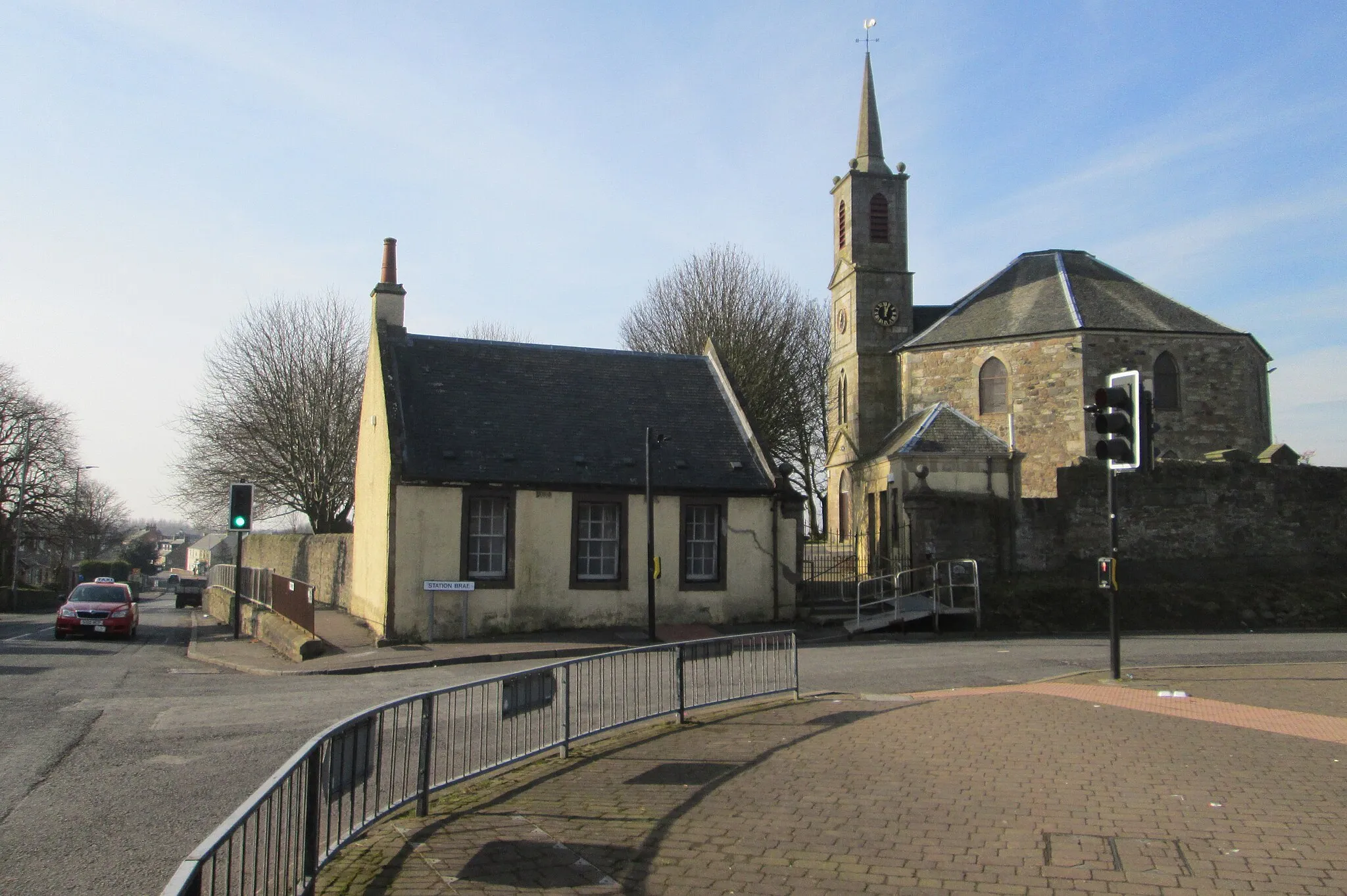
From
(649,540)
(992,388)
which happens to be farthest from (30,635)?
(992,388)

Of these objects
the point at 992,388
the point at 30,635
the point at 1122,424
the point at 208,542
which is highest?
the point at 992,388

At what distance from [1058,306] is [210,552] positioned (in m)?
101

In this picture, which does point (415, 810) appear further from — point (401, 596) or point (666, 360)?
point (666, 360)

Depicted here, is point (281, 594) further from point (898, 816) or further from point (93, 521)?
point (93, 521)

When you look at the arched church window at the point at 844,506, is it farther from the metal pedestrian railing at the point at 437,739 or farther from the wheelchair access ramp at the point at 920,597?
the metal pedestrian railing at the point at 437,739

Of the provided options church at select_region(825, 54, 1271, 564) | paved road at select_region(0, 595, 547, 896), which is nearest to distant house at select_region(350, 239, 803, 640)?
paved road at select_region(0, 595, 547, 896)

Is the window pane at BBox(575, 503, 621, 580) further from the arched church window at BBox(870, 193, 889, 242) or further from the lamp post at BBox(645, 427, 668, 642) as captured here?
the arched church window at BBox(870, 193, 889, 242)

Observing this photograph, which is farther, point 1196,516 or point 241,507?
point 1196,516

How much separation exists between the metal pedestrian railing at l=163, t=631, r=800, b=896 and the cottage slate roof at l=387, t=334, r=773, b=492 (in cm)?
1067

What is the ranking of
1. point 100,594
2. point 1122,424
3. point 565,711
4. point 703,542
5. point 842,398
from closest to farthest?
point 565,711, point 1122,424, point 703,542, point 100,594, point 842,398

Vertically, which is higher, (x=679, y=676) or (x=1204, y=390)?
(x=1204, y=390)

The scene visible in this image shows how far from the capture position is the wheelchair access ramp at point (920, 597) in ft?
75.2

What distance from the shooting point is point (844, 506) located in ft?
128

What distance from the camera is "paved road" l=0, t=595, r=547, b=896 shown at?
648 centimetres
